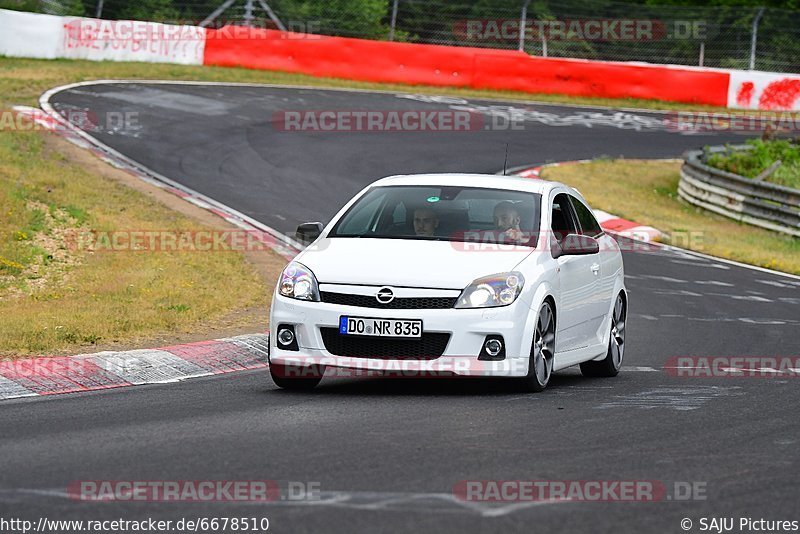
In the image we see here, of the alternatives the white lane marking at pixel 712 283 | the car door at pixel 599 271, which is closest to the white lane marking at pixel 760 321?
the white lane marking at pixel 712 283

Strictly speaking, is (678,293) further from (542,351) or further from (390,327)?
(390,327)

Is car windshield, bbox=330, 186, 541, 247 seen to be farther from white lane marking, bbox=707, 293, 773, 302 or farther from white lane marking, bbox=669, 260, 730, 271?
white lane marking, bbox=669, 260, 730, 271

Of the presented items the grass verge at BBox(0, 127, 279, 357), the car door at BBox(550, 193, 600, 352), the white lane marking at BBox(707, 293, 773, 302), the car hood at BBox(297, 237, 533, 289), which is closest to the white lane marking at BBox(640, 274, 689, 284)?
the white lane marking at BBox(707, 293, 773, 302)

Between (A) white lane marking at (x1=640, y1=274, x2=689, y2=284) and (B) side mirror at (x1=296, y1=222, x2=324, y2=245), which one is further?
(A) white lane marking at (x1=640, y1=274, x2=689, y2=284)

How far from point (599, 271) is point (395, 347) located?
2.50 metres

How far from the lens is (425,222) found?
9.57 meters

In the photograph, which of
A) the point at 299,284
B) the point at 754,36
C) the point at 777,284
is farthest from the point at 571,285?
the point at 754,36

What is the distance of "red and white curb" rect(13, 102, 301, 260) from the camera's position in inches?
675

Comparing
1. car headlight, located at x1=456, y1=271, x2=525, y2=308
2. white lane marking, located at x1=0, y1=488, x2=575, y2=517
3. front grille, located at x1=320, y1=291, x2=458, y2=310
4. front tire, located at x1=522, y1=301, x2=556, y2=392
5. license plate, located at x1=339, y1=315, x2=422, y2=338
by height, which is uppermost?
car headlight, located at x1=456, y1=271, x2=525, y2=308

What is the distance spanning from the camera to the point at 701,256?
20.2m

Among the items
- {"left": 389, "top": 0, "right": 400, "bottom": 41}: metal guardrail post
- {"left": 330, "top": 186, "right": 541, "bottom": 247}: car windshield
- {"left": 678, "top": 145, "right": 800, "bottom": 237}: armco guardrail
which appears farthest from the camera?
{"left": 389, "top": 0, "right": 400, "bottom": 41}: metal guardrail post

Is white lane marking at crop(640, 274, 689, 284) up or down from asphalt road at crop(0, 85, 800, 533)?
down

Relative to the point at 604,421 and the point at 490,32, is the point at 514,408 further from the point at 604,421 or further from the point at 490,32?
the point at 490,32

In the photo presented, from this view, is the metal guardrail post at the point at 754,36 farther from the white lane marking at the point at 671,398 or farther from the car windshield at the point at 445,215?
the white lane marking at the point at 671,398
